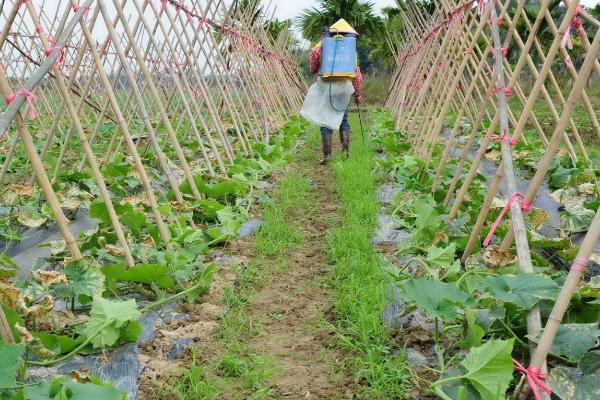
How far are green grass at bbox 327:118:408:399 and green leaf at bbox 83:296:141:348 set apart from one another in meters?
0.96

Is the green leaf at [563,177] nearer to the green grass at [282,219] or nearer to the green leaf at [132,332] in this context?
the green grass at [282,219]

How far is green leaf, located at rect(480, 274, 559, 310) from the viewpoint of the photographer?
2041mm

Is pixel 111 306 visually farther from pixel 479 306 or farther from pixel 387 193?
pixel 387 193

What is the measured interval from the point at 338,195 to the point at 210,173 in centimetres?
131

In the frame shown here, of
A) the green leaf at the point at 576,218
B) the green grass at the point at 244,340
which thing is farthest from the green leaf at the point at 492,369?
the green leaf at the point at 576,218

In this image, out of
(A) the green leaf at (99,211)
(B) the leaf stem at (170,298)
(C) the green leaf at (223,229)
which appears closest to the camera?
(B) the leaf stem at (170,298)

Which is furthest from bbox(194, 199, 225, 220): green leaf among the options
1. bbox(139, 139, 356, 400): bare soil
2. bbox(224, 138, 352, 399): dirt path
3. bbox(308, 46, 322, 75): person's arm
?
bbox(308, 46, 322, 75): person's arm

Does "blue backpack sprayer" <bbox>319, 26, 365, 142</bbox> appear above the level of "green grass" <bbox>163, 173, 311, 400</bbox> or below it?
above

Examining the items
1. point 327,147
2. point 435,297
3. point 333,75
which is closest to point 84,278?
point 435,297

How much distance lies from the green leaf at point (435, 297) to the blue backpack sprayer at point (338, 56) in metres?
5.29

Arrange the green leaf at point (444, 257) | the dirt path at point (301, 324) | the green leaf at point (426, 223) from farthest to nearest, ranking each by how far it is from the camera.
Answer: the green leaf at point (426, 223) < the green leaf at point (444, 257) < the dirt path at point (301, 324)

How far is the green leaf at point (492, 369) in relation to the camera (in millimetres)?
1854

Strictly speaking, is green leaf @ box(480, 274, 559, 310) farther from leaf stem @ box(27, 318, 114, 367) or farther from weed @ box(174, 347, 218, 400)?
leaf stem @ box(27, 318, 114, 367)

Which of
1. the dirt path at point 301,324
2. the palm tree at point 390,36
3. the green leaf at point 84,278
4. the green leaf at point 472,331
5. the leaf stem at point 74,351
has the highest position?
the palm tree at point 390,36
